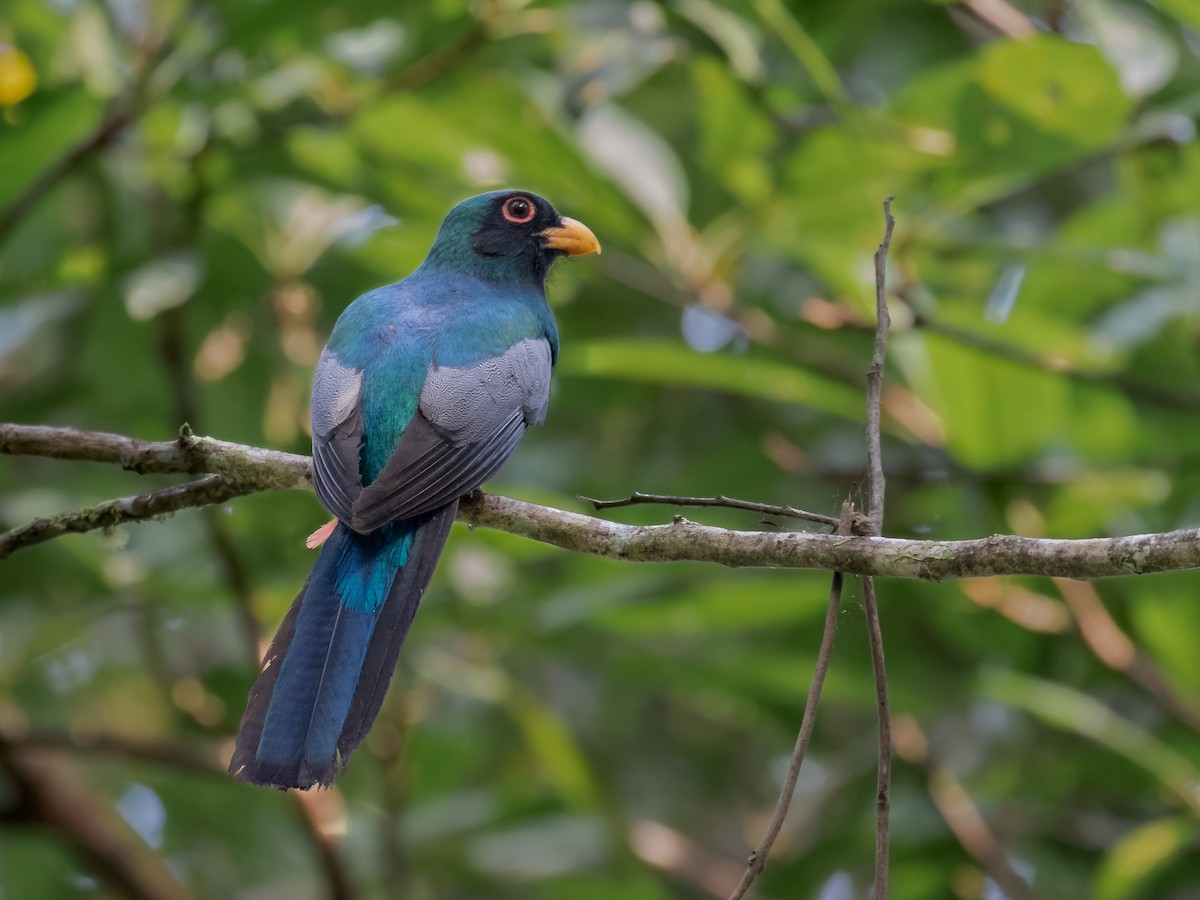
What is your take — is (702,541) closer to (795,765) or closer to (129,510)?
(795,765)

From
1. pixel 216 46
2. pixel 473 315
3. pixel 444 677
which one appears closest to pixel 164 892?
pixel 444 677

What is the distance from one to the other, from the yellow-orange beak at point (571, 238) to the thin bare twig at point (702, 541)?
1499 millimetres

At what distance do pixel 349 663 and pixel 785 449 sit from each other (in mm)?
2800

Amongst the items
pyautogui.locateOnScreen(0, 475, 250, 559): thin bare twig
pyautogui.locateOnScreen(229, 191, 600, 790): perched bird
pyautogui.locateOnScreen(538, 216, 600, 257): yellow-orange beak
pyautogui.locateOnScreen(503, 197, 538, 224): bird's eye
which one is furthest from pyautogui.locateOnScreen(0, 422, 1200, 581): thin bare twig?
pyautogui.locateOnScreen(503, 197, 538, 224): bird's eye

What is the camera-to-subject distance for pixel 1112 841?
5.41m

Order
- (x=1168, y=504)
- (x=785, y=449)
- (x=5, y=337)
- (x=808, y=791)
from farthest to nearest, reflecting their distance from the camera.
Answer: (x=808, y=791) → (x=785, y=449) → (x=1168, y=504) → (x=5, y=337)

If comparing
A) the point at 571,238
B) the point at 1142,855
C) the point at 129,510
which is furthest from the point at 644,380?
the point at 129,510

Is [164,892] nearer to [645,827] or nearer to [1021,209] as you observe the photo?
[645,827]

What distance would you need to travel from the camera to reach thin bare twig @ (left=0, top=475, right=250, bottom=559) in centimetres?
304

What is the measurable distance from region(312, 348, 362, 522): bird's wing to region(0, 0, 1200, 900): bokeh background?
65 centimetres

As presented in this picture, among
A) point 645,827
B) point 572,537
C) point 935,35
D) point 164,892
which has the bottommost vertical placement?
point 645,827

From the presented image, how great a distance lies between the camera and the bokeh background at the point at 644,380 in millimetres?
4379

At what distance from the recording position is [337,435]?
331 cm

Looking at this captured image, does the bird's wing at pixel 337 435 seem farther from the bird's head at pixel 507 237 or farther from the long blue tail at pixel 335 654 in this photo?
the bird's head at pixel 507 237
